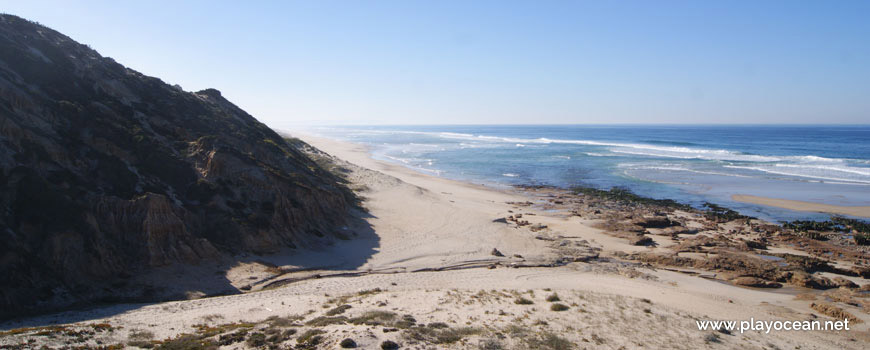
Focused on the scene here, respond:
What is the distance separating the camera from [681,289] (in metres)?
14.1

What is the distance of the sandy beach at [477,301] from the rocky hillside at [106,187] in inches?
65.3

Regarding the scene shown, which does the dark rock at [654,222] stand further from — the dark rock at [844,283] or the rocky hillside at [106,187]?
the rocky hillside at [106,187]

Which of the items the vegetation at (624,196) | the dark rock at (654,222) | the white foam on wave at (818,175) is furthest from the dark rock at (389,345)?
the white foam on wave at (818,175)

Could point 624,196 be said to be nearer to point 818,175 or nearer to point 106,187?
point 818,175

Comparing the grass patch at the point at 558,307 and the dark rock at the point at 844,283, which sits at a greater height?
the grass patch at the point at 558,307

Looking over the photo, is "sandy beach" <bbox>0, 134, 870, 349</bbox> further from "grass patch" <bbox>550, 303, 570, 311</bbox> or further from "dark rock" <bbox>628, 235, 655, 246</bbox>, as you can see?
"dark rock" <bbox>628, 235, 655, 246</bbox>

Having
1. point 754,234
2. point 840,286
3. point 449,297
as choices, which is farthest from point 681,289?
point 754,234

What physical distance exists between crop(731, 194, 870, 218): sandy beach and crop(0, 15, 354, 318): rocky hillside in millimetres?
29244

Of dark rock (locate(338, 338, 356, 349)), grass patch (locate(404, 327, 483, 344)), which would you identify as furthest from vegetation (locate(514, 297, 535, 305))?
dark rock (locate(338, 338, 356, 349))

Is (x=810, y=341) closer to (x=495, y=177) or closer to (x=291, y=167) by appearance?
(x=291, y=167)

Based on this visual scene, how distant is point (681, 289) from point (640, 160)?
166ft

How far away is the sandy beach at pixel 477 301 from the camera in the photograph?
9.43 meters

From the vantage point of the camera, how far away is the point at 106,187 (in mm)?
14117

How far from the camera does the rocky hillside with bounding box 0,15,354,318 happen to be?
11.5 meters
